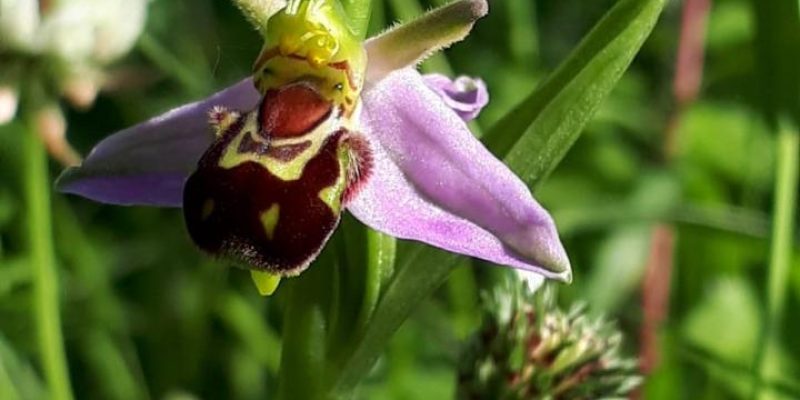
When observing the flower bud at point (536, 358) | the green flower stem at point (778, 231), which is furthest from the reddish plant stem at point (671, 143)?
the flower bud at point (536, 358)

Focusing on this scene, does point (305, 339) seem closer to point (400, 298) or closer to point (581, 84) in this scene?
point (400, 298)

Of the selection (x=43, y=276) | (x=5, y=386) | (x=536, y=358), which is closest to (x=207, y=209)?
(x=536, y=358)

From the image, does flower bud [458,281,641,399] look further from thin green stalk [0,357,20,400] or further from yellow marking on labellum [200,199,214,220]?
thin green stalk [0,357,20,400]

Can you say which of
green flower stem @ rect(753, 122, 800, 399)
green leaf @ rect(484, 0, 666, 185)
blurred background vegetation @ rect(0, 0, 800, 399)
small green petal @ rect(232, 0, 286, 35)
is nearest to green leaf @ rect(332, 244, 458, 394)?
green leaf @ rect(484, 0, 666, 185)

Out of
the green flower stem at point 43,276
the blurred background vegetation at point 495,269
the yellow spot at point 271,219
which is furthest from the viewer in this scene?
the blurred background vegetation at point 495,269

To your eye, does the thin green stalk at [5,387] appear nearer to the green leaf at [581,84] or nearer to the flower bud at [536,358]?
the flower bud at [536,358]

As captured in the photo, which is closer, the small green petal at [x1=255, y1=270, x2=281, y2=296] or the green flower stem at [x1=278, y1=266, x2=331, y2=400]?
the small green petal at [x1=255, y1=270, x2=281, y2=296]

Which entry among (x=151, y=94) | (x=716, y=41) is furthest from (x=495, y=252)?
(x=151, y=94)
